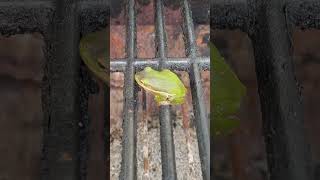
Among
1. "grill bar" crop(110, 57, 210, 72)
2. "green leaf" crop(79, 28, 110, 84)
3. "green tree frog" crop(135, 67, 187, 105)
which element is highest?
"grill bar" crop(110, 57, 210, 72)

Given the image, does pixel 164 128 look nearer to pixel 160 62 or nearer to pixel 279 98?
pixel 160 62

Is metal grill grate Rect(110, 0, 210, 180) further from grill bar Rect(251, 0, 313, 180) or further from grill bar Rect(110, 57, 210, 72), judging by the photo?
grill bar Rect(251, 0, 313, 180)

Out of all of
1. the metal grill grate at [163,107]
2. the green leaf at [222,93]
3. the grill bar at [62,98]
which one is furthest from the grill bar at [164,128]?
the green leaf at [222,93]

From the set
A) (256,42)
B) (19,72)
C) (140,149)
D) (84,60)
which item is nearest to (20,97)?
(19,72)

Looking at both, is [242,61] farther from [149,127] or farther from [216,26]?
[149,127]

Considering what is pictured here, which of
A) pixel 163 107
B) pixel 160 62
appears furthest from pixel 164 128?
pixel 160 62

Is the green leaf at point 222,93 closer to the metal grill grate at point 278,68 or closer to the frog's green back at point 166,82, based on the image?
the metal grill grate at point 278,68

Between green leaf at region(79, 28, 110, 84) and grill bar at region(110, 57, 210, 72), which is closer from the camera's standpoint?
grill bar at region(110, 57, 210, 72)

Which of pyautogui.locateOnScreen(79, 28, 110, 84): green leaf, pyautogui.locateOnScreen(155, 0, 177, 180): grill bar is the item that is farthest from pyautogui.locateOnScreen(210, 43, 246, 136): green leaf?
pyautogui.locateOnScreen(155, 0, 177, 180): grill bar
